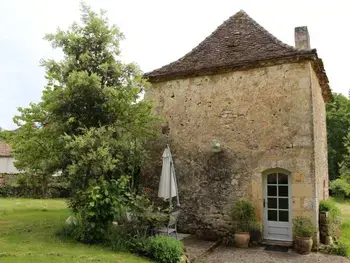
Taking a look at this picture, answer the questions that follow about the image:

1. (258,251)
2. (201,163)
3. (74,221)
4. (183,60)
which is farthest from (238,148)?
(74,221)

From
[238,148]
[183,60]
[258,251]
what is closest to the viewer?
[258,251]

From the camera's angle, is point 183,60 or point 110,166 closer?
point 110,166

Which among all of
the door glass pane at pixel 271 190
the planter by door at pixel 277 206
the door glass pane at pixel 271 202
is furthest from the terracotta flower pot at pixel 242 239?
the door glass pane at pixel 271 190

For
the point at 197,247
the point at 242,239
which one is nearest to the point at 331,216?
the point at 242,239

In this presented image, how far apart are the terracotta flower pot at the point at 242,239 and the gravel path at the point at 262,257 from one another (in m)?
0.25

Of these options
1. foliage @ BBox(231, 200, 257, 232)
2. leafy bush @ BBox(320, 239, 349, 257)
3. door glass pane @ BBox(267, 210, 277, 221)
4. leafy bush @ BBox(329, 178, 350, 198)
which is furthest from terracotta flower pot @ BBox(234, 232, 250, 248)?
leafy bush @ BBox(329, 178, 350, 198)

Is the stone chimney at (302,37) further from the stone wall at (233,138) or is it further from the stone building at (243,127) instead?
the stone wall at (233,138)

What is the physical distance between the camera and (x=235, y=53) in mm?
10172

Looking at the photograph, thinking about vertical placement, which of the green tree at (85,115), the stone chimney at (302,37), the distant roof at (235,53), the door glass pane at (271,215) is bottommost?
the door glass pane at (271,215)

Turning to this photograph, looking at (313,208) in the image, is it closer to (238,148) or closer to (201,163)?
(238,148)

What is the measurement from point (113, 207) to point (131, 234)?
87 cm

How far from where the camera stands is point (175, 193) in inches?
354

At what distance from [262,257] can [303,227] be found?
144 centimetres

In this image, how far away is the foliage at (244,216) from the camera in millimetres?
8875
